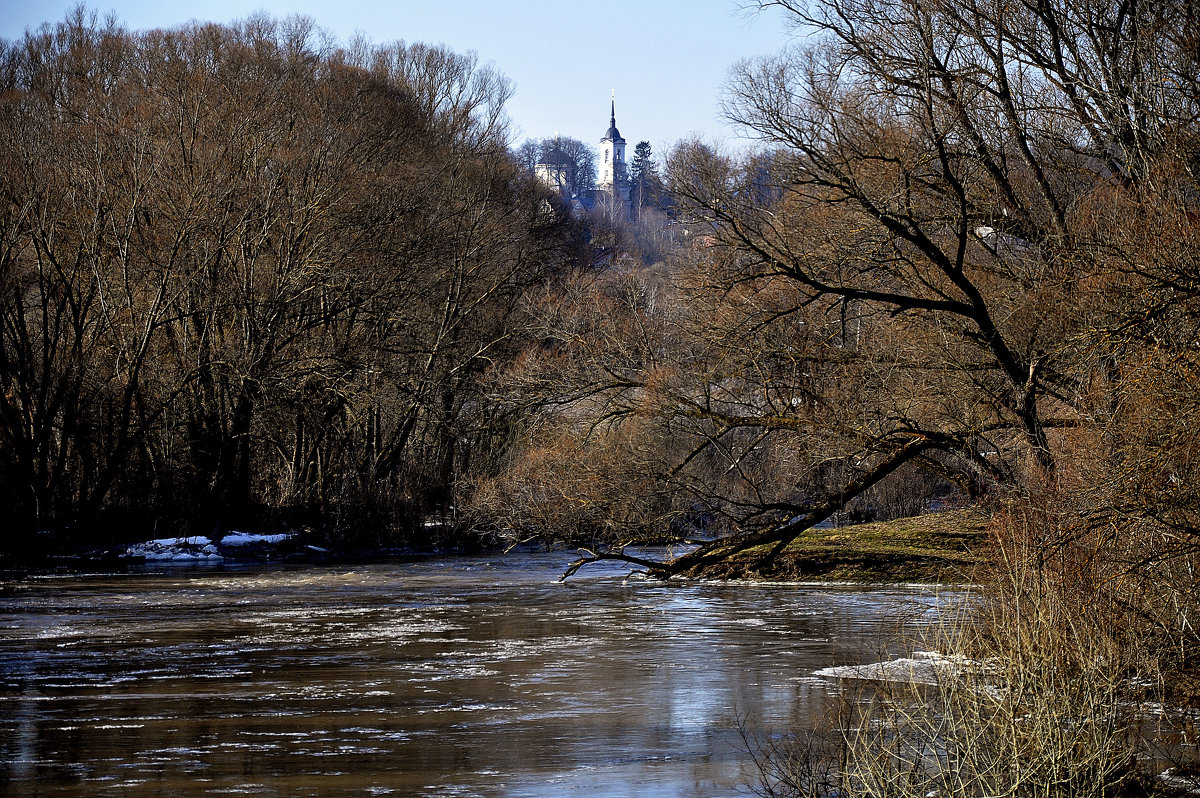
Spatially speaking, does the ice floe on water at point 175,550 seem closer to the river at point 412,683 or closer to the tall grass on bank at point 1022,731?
the river at point 412,683

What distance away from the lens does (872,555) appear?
2508cm

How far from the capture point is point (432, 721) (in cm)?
1268

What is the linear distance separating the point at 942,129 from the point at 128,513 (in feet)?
74.9

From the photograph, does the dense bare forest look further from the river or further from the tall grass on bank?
the tall grass on bank

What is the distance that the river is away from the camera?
10.7 metres

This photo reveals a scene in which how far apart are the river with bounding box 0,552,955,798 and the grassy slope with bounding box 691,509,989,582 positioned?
3.28ft

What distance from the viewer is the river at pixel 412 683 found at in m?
10.7

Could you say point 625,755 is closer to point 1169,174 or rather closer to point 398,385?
point 1169,174

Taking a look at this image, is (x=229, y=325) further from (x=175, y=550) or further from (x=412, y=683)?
(x=412, y=683)

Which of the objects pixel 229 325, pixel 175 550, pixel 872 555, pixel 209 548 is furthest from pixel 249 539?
pixel 872 555

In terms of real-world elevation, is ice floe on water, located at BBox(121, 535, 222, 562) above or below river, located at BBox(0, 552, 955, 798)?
above

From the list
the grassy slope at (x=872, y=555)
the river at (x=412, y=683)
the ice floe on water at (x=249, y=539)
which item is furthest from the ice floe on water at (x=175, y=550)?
the grassy slope at (x=872, y=555)

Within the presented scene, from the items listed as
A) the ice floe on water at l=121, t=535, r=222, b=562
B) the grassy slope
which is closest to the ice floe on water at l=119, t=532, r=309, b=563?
the ice floe on water at l=121, t=535, r=222, b=562

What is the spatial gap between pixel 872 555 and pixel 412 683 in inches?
501
